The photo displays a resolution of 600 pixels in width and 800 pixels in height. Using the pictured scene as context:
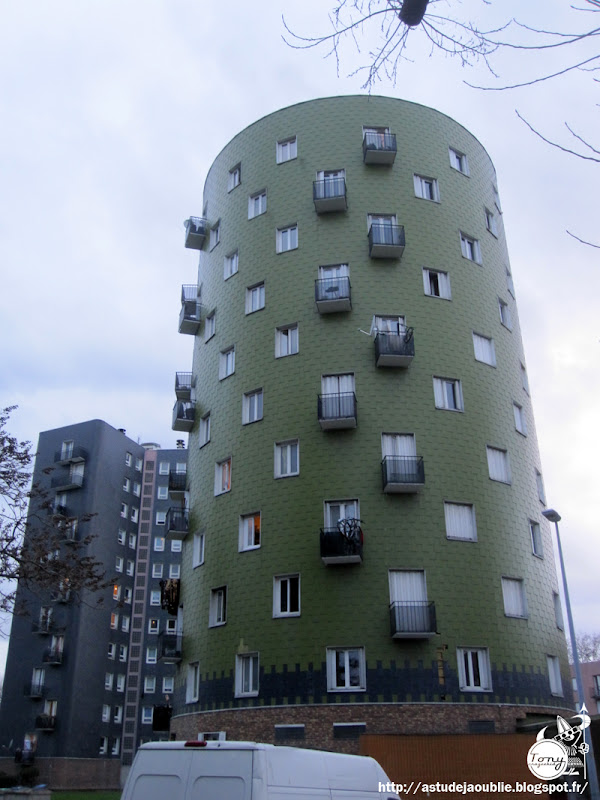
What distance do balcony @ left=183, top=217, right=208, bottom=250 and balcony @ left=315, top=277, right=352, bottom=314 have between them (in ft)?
39.7

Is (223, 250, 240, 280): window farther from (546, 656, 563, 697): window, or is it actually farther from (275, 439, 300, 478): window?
(546, 656, 563, 697): window

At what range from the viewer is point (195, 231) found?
46656 millimetres

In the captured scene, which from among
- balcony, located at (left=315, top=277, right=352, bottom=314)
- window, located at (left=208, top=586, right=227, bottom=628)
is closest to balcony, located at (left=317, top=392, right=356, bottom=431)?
balcony, located at (left=315, top=277, right=352, bottom=314)

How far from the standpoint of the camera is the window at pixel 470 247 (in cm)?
4112

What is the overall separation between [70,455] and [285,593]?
52.8 m

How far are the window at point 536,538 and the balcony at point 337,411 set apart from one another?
33.9 ft

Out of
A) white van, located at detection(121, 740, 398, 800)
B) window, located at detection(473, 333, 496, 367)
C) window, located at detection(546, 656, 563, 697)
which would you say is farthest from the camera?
window, located at detection(473, 333, 496, 367)

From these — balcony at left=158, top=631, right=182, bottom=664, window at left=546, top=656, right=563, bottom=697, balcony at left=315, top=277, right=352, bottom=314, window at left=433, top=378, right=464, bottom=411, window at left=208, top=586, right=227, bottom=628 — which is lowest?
window at left=546, top=656, right=563, bottom=697

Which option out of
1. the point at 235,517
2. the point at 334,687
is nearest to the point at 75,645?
the point at 235,517

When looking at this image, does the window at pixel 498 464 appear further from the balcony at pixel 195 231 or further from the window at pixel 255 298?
the balcony at pixel 195 231

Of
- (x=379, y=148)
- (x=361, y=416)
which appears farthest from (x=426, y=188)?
(x=361, y=416)

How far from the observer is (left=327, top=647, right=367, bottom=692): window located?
99.8 ft

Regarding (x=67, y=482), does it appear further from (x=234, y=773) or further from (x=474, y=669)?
(x=234, y=773)

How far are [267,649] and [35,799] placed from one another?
423 inches
